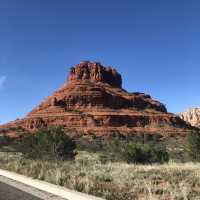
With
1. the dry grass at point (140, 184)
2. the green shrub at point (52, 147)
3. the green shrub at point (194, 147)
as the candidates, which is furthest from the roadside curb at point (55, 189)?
the green shrub at point (194, 147)

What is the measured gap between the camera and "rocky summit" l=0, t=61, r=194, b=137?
115 meters

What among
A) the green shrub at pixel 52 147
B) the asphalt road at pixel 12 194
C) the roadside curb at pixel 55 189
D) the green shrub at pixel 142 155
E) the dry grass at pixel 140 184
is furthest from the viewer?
the green shrub at pixel 52 147

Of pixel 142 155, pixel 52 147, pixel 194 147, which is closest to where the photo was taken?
pixel 142 155

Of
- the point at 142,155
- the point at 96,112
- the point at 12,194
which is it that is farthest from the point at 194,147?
the point at 96,112

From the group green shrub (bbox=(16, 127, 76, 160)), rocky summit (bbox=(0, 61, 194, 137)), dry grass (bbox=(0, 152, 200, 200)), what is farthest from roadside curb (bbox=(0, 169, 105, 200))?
rocky summit (bbox=(0, 61, 194, 137))

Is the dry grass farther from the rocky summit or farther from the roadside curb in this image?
the rocky summit

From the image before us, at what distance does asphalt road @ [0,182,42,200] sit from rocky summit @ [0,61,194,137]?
93055 mm

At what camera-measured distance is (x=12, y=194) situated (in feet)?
33.6

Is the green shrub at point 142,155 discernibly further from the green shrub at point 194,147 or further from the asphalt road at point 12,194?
the asphalt road at point 12,194

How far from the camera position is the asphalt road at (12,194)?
9.47 meters

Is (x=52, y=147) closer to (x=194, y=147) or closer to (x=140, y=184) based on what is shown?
(x=194, y=147)

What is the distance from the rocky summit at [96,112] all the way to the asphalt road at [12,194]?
93055 mm

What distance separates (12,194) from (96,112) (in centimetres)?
11471

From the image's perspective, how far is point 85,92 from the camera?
13475 centimetres
